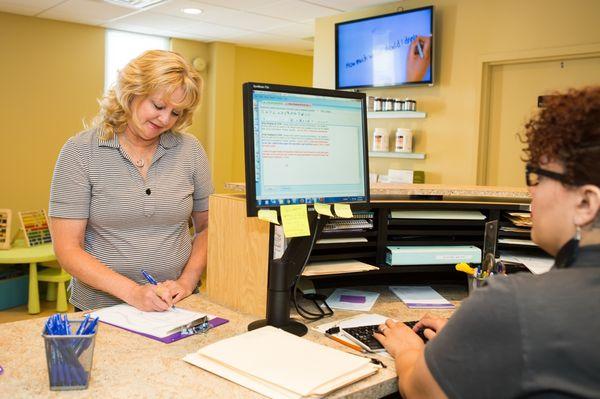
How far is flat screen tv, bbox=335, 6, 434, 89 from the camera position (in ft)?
13.8

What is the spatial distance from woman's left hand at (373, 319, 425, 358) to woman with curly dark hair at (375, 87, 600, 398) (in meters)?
0.30

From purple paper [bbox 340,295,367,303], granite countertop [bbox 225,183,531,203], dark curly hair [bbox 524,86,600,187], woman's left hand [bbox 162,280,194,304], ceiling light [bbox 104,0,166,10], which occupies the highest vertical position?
ceiling light [bbox 104,0,166,10]

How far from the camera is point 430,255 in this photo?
1.83 m

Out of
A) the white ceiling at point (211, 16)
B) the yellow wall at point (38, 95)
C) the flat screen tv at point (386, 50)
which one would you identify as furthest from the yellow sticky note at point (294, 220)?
the yellow wall at point (38, 95)

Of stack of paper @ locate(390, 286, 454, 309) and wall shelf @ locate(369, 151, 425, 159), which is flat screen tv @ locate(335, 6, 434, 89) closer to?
wall shelf @ locate(369, 151, 425, 159)

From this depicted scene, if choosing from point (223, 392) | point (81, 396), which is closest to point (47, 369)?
point (81, 396)

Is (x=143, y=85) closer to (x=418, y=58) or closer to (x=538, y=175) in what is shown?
(x=538, y=175)

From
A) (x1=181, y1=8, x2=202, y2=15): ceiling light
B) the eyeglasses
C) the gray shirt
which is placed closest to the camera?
the gray shirt

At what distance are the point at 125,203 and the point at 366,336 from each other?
80cm

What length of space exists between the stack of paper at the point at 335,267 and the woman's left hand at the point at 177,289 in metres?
0.36

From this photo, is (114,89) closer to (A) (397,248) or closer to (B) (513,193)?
(A) (397,248)

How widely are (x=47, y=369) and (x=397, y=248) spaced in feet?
3.53

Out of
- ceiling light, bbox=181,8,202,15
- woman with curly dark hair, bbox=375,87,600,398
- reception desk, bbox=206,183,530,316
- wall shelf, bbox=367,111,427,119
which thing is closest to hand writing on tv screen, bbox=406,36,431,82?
wall shelf, bbox=367,111,427,119

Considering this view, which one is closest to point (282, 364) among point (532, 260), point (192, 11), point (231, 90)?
point (532, 260)
